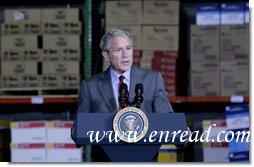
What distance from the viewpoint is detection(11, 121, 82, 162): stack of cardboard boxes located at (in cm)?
446

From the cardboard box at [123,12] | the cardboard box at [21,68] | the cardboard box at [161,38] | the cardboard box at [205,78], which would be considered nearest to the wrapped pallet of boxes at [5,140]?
the cardboard box at [21,68]

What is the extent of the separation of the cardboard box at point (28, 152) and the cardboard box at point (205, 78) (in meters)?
1.10

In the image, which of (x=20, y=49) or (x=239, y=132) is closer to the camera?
(x=239, y=132)

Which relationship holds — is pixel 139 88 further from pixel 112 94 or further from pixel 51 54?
pixel 51 54

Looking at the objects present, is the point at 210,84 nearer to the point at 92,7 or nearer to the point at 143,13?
the point at 143,13

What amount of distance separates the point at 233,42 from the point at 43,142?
143cm

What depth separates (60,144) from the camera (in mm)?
4465

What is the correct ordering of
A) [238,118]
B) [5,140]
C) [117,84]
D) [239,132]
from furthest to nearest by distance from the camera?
1. [5,140]
2. [238,118]
3. [239,132]
4. [117,84]

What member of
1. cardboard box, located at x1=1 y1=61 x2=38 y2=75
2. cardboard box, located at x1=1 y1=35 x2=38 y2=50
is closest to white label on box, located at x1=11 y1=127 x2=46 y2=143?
cardboard box, located at x1=1 y1=61 x2=38 y2=75

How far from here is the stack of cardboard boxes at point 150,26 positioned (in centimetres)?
448

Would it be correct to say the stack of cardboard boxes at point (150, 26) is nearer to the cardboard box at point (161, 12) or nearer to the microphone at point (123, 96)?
the cardboard box at point (161, 12)

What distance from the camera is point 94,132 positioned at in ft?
7.99

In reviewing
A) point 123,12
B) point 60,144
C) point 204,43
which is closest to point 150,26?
point 123,12

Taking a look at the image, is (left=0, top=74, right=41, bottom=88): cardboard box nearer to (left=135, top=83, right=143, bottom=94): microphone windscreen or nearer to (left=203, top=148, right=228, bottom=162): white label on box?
(left=203, top=148, right=228, bottom=162): white label on box
